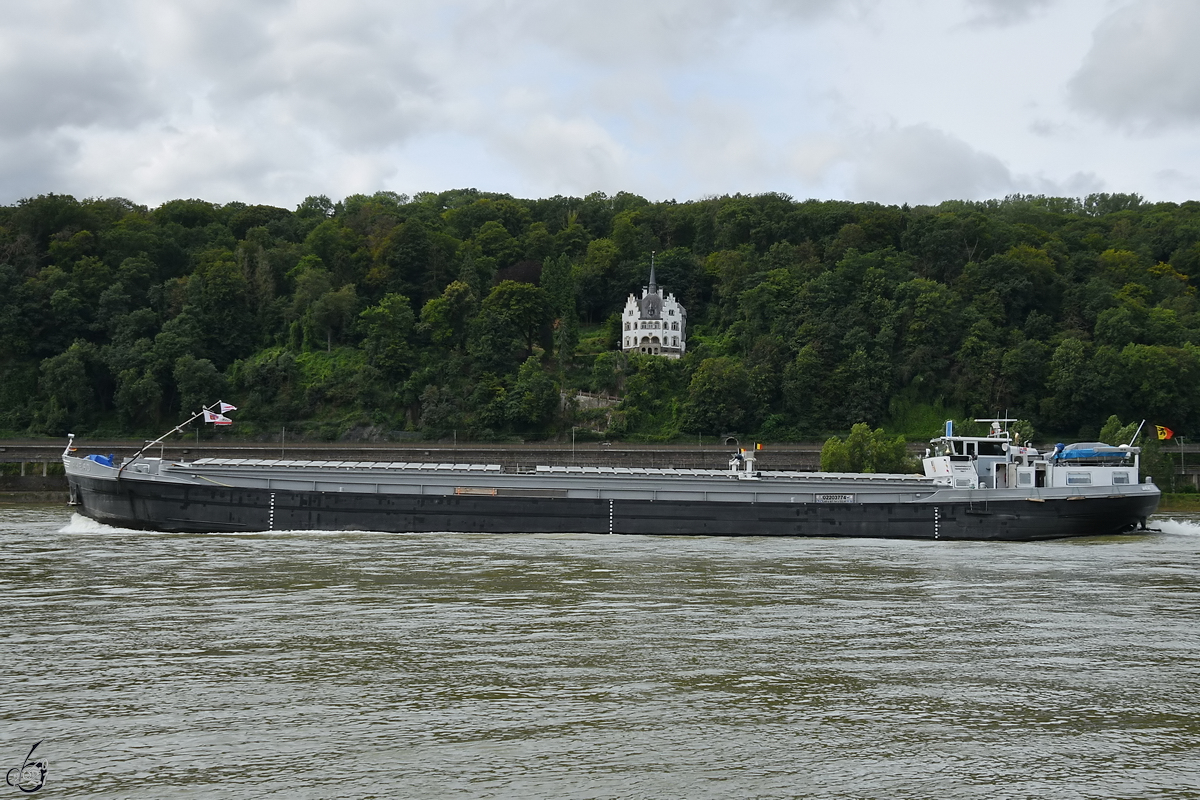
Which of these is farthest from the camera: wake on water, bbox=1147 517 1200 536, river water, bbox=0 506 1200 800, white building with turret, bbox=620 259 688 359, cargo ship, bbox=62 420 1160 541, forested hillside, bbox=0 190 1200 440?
white building with turret, bbox=620 259 688 359

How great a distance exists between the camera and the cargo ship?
171ft

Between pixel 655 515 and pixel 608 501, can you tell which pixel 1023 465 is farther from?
pixel 608 501

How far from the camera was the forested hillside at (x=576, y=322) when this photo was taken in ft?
376

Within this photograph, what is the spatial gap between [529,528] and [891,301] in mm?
85710

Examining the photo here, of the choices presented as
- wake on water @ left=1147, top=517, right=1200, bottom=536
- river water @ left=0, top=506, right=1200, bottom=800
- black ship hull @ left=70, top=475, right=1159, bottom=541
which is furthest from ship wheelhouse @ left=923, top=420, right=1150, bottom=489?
river water @ left=0, top=506, right=1200, bottom=800

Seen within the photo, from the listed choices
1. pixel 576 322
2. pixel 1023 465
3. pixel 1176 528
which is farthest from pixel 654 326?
pixel 1176 528

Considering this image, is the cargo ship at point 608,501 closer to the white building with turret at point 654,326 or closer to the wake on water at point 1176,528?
the wake on water at point 1176,528

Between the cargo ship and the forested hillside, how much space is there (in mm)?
56740

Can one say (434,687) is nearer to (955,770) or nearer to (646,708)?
(646,708)

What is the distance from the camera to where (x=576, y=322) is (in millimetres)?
137125

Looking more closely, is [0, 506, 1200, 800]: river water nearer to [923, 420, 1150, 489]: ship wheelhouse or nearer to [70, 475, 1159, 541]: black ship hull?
[70, 475, 1159, 541]: black ship hull

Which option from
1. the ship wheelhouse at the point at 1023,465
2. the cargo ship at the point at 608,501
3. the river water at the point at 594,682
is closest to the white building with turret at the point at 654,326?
the ship wheelhouse at the point at 1023,465

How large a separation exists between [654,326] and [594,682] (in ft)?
384

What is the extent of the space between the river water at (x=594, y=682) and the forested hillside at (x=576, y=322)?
80567mm
